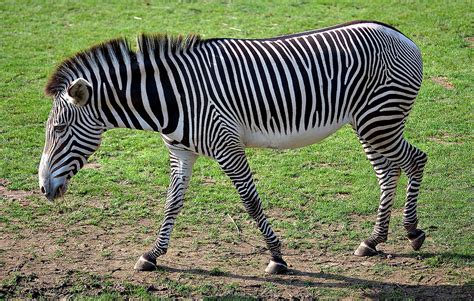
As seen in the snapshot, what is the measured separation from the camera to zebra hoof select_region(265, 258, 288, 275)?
9148 mm

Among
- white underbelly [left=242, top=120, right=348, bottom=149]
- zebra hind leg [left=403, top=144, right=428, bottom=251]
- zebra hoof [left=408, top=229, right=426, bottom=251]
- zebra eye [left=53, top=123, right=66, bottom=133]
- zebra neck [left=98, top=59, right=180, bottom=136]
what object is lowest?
zebra hoof [left=408, top=229, right=426, bottom=251]

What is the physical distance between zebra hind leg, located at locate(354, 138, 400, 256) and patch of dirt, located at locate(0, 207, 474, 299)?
0.60 feet

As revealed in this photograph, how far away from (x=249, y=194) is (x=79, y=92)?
6.65ft

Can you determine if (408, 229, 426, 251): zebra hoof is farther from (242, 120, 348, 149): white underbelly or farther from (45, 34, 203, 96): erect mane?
(45, 34, 203, 96): erect mane

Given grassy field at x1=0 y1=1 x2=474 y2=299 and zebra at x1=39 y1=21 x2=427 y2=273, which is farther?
grassy field at x1=0 y1=1 x2=474 y2=299

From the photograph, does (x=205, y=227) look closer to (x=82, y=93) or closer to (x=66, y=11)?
(x=82, y=93)

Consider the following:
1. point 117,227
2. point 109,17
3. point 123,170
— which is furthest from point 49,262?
point 109,17

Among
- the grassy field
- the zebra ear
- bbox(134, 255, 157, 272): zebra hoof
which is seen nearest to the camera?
the zebra ear

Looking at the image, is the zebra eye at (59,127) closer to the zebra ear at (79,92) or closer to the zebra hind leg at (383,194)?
the zebra ear at (79,92)

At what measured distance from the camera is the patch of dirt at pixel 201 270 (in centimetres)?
879

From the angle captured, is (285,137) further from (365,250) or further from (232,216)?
(232,216)

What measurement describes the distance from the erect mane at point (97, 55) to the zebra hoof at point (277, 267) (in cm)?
250

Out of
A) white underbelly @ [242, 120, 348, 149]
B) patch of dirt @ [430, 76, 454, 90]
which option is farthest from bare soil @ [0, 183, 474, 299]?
patch of dirt @ [430, 76, 454, 90]

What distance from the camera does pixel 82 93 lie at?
855 cm
